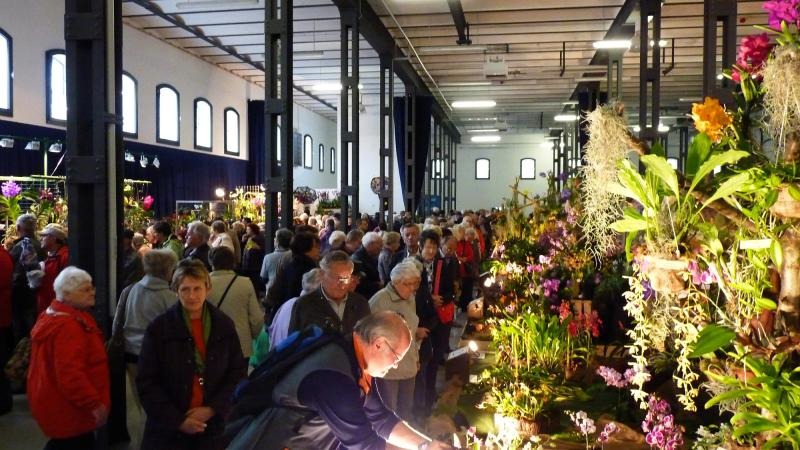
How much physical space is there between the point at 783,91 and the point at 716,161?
27 cm

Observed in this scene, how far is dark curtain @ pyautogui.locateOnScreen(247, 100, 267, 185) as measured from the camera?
1919 centimetres

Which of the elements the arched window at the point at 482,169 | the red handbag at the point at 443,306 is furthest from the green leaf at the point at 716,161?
the arched window at the point at 482,169

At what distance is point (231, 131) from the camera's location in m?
18.6

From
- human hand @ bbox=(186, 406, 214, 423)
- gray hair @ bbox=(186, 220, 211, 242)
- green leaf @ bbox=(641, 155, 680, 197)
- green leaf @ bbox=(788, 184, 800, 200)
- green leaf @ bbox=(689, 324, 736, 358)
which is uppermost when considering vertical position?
green leaf @ bbox=(641, 155, 680, 197)

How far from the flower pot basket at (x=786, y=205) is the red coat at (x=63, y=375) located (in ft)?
9.43

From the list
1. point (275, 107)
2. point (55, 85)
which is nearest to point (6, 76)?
point (55, 85)

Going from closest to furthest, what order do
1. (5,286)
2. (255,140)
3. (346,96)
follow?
(5,286) < (346,96) < (255,140)

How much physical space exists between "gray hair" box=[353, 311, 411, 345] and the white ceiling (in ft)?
23.6

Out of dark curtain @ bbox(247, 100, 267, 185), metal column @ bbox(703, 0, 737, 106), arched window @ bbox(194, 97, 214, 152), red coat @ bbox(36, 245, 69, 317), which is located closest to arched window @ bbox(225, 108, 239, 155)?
dark curtain @ bbox(247, 100, 267, 185)

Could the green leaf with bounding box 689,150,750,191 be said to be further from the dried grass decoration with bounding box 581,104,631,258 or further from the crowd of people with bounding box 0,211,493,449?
the crowd of people with bounding box 0,211,493,449

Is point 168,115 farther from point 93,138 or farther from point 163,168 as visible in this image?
point 93,138

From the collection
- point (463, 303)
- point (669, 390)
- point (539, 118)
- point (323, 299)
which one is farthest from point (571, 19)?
point (539, 118)

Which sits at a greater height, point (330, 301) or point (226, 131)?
point (226, 131)

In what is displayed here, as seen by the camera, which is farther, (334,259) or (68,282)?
(334,259)
